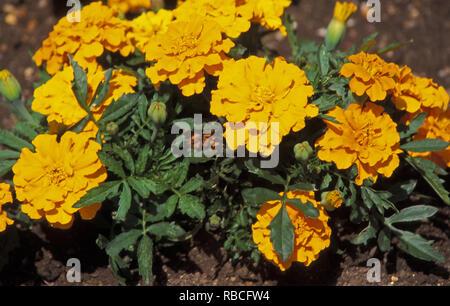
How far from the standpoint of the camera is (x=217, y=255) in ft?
6.08

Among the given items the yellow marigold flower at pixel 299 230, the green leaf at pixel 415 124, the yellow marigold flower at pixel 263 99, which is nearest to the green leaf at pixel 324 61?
the yellow marigold flower at pixel 263 99

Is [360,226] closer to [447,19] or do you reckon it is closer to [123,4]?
[123,4]

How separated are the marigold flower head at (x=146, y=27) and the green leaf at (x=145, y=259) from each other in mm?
734

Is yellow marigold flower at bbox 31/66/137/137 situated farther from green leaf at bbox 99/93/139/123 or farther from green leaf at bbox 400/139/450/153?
green leaf at bbox 400/139/450/153

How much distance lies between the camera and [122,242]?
1562 mm

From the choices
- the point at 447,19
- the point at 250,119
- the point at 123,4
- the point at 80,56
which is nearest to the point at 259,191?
the point at 250,119

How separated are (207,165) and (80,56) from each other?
0.62 m

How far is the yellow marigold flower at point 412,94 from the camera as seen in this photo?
5.18ft

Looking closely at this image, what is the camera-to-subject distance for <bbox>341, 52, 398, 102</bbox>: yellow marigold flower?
140 centimetres

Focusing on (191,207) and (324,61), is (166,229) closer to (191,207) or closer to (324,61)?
(191,207)

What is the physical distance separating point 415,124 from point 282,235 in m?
0.63

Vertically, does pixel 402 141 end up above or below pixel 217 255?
above

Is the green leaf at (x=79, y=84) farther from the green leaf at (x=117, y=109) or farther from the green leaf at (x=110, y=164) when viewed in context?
the green leaf at (x=110, y=164)
